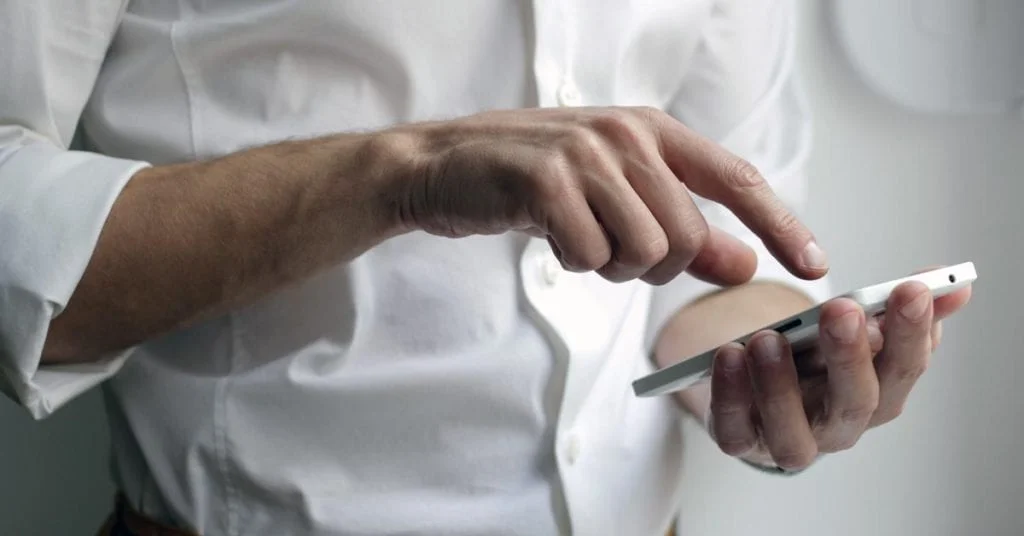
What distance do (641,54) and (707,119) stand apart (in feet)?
0.36

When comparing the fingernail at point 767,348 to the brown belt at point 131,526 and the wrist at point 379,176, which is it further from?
the brown belt at point 131,526

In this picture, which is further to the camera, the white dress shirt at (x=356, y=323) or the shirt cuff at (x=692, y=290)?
the shirt cuff at (x=692, y=290)

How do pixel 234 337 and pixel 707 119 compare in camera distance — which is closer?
pixel 234 337

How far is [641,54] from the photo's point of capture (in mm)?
708

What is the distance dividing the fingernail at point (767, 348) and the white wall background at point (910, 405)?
1.42 feet

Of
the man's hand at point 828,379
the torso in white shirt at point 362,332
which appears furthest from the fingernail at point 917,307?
the torso in white shirt at point 362,332

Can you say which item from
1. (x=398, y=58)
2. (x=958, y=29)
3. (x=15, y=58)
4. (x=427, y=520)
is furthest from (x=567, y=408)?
(x=958, y=29)

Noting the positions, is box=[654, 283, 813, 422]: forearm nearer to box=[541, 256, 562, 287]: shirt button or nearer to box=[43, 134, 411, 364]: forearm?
box=[541, 256, 562, 287]: shirt button

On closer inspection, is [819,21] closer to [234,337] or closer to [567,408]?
[567,408]

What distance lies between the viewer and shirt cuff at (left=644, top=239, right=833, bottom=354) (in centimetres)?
79

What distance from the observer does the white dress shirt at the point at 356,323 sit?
1.96 ft

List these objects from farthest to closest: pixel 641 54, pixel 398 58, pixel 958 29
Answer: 1. pixel 958 29
2. pixel 641 54
3. pixel 398 58

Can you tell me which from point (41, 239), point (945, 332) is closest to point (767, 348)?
point (41, 239)

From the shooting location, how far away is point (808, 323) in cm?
51
